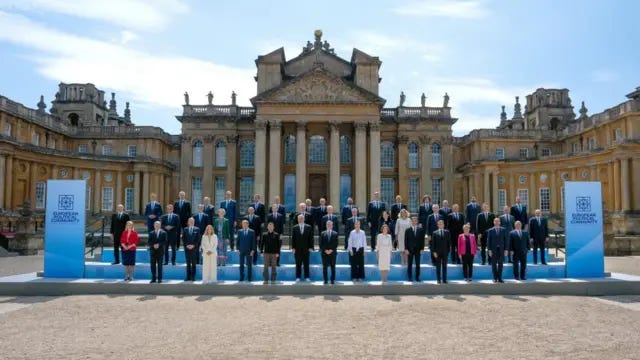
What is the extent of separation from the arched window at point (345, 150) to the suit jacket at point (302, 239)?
2473cm

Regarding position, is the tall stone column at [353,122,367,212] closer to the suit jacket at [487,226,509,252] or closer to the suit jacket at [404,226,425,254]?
the suit jacket at [404,226,425,254]

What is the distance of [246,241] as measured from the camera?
13133 mm

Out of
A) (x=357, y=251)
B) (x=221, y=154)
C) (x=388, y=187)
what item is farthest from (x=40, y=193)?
(x=357, y=251)

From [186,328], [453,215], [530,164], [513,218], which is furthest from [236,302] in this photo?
[530,164]

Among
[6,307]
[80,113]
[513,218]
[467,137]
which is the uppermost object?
[80,113]

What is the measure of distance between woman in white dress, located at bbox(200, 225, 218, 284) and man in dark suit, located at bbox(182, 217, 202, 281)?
0.32 meters

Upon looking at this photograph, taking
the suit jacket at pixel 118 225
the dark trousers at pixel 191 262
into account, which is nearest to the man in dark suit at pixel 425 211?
the dark trousers at pixel 191 262

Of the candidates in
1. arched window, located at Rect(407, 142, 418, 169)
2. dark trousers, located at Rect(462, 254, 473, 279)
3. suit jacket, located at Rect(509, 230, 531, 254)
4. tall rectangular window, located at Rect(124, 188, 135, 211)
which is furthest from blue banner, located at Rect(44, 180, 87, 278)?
arched window, located at Rect(407, 142, 418, 169)

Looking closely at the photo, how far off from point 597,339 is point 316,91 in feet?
91.9

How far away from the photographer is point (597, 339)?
323 inches

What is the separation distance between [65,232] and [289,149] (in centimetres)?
2544

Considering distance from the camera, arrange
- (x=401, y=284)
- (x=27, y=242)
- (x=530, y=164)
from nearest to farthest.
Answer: (x=401, y=284) < (x=27, y=242) < (x=530, y=164)

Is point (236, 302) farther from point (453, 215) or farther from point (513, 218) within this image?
point (513, 218)

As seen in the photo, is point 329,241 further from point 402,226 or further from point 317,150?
point 317,150
